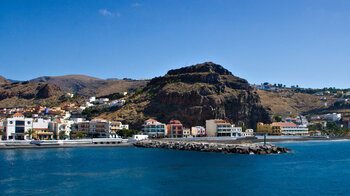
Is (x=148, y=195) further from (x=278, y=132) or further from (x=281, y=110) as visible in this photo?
(x=281, y=110)

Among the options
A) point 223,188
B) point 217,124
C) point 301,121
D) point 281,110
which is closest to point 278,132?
point 217,124

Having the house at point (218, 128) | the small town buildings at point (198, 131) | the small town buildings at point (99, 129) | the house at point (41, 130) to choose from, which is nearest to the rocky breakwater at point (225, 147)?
the small town buildings at point (99, 129)

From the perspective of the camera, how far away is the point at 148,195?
32062 mm

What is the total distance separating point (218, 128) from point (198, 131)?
19.7 ft

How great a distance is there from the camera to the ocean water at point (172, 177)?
3391 cm

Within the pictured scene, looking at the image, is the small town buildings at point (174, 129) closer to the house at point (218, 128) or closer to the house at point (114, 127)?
the house at point (218, 128)

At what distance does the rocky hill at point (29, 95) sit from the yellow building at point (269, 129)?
316 feet

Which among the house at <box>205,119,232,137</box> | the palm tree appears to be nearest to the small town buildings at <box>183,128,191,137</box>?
the house at <box>205,119,232,137</box>

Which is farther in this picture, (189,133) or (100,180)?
(189,133)

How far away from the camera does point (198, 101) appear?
116 meters

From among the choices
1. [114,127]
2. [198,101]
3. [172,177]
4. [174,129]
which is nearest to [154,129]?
[174,129]

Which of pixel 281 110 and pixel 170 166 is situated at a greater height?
pixel 281 110

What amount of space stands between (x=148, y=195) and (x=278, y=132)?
328 feet

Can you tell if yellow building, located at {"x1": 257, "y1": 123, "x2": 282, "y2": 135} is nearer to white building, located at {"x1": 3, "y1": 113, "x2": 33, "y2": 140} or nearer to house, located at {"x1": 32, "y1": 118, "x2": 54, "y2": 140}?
house, located at {"x1": 32, "y1": 118, "x2": 54, "y2": 140}
